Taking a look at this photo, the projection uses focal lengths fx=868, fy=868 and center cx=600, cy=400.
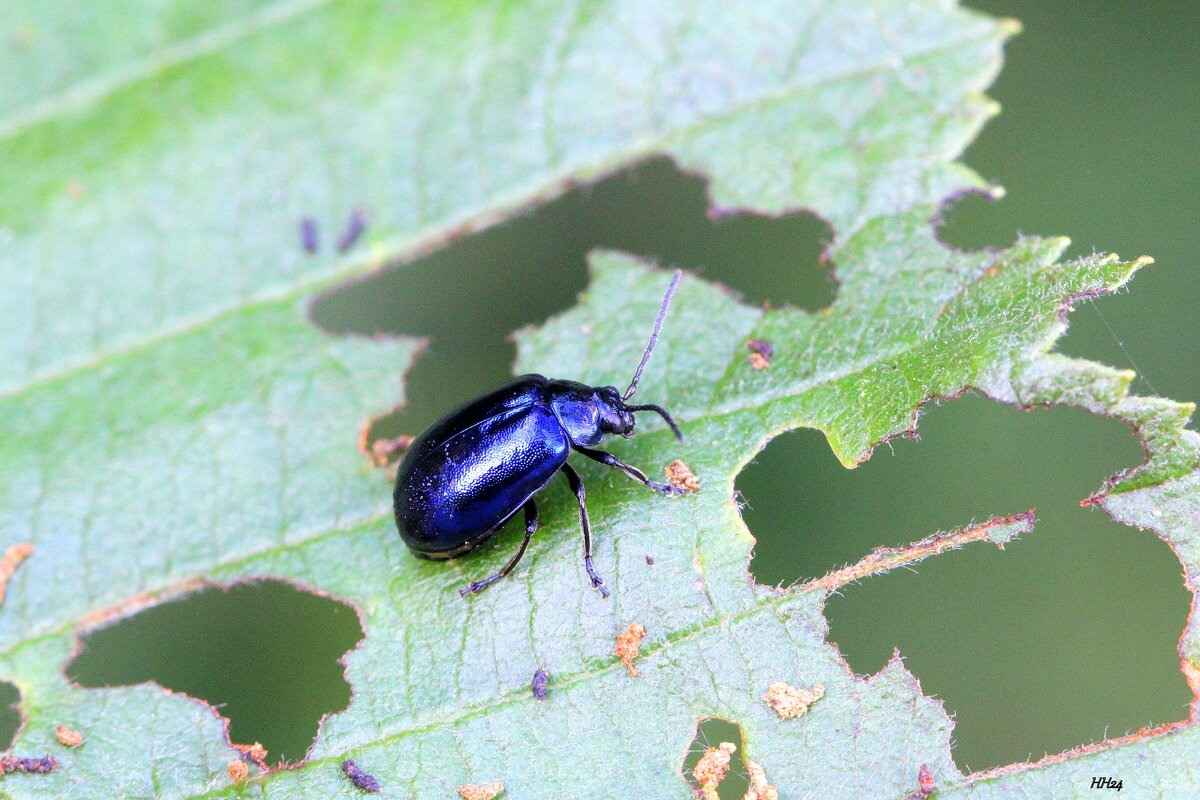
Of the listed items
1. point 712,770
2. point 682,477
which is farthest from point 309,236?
point 712,770

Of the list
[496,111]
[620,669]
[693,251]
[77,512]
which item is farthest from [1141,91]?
[77,512]

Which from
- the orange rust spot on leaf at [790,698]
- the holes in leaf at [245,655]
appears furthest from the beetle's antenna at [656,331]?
the holes in leaf at [245,655]

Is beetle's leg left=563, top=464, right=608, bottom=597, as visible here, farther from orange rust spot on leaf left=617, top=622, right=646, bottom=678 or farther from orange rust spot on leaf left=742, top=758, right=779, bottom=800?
orange rust spot on leaf left=742, top=758, right=779, bottom=800

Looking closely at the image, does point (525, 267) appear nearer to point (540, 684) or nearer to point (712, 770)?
point (540, 684)

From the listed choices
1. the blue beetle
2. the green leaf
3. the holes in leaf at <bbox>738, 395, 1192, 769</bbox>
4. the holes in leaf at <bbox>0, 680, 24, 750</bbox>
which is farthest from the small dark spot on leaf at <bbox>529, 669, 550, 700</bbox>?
the holes in leaf at <bbox>0, 680, 24, 750</bbox>

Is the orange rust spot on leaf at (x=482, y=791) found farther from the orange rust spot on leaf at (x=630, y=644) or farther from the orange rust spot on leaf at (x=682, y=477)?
the orange rust spot on leaf at (x=682, y=477)
